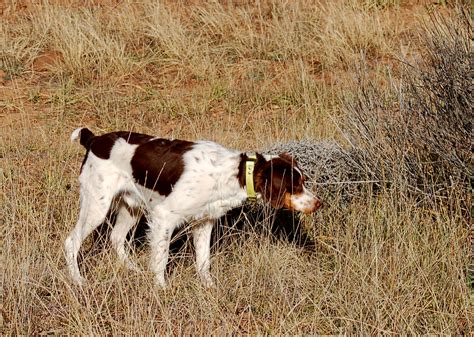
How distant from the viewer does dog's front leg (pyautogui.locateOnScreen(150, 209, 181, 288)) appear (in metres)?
5.73

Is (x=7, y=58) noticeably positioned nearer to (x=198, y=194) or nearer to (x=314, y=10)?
(x=314, y=10)

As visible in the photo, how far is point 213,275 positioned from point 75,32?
5.33m

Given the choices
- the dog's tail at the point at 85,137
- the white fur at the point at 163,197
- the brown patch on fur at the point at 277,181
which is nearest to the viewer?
the brown patch on fur at the point at 277,181

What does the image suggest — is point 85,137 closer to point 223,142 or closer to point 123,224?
point 123,224

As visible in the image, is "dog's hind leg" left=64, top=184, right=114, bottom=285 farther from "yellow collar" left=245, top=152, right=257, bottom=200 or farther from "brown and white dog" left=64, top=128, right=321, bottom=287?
"yellow collar" left=245, top=152, right=257, bottom=200

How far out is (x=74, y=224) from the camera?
6.30m

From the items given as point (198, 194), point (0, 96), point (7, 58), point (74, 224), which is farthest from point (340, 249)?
point (7, 58)

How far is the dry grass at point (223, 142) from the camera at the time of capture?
16.0ft

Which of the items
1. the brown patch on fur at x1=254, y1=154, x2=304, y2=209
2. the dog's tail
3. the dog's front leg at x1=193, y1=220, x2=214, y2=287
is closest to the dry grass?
the dog's front leg at x1=193, y1=220, x2=214, y2=287

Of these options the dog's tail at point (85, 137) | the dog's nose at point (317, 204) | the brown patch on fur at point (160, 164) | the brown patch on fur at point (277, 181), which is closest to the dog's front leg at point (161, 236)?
the brown patch on fur at point (160, 164)

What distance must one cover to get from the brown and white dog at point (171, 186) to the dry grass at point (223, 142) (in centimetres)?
20

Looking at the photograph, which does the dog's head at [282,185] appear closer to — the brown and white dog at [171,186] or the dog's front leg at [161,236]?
the brown and white dog at [171,186]

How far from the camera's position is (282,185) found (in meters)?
5.54

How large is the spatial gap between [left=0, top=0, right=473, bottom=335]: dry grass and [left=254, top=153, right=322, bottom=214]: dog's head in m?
0.29
